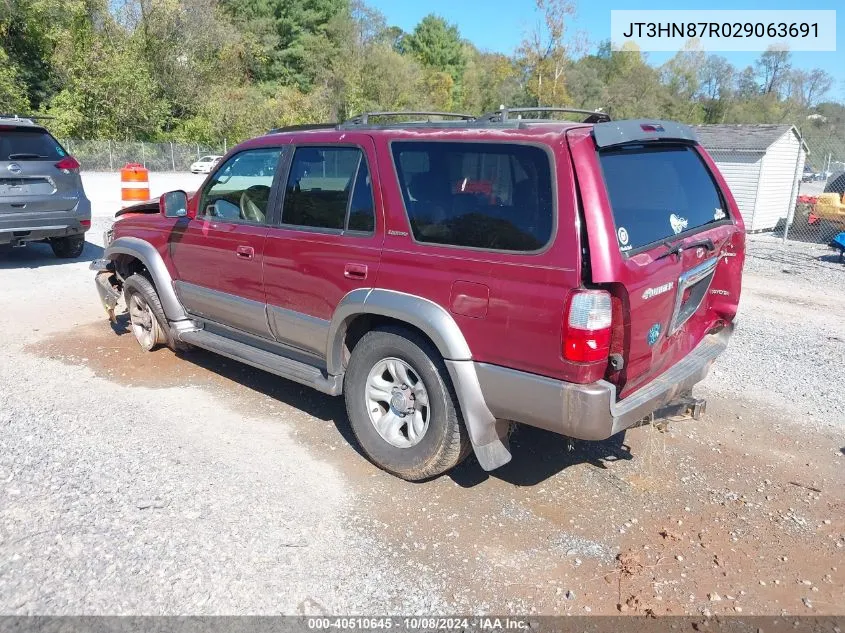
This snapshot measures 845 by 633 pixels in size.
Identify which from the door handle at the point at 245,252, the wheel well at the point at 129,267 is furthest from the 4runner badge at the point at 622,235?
the wheel well at the point at 129,267

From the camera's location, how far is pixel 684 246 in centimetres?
348

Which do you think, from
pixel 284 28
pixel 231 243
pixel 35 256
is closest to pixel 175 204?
pixel 231 243

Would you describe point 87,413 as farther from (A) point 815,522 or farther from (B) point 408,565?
(A) point 815,522

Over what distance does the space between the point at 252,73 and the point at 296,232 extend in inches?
2276

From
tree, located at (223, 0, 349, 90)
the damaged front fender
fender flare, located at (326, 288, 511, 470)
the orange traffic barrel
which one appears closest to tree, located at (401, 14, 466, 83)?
tree, located at (223, 0, 349, 90)

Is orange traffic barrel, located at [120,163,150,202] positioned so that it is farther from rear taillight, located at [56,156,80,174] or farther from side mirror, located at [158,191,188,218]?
side mirror, located at [158,191,188,218]

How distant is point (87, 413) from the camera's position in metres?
4.66

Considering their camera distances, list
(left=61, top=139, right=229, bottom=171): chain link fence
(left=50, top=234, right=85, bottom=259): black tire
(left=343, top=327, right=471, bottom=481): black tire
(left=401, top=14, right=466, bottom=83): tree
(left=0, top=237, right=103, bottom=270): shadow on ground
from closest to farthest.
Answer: (left=343, top=327, right=471, bottom=481): black tire < (left=0, top=237, right=103, bottom=270): shadow on ground < (left=50, top=234, right=85, bottom=259): black tire < (left=61, top=139, right=229, bottom=171): chain link fence < (left=401, top=14, right=466, bottom=83): tree

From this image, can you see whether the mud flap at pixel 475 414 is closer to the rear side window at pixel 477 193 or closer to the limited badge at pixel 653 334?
the rear side window at pixel 477 193

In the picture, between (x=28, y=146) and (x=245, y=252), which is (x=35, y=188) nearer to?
(x=28, y=146)

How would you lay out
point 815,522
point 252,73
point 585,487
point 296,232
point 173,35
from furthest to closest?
point 252,73
point 173,35
point 296,232
point 585,487
point 815,522

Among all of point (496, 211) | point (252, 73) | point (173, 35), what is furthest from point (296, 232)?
point (252, 73)

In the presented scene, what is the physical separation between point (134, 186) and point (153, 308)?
1454 centimetres

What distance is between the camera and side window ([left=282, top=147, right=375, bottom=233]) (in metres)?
3.88
